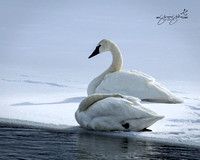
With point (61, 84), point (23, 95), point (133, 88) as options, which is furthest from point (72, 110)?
point (61, 84)

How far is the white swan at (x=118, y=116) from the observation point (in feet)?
23.2

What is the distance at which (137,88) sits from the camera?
375 inches

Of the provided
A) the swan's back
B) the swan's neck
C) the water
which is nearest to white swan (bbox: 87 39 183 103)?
the swan's back

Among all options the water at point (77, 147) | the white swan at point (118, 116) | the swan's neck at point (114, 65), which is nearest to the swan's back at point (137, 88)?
the swan's neck at point (114, 65)

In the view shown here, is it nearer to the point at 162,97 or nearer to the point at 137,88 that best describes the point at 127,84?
the point at 137,88

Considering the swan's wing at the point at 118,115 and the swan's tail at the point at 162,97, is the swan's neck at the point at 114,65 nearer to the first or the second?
the swan's tail at the point at 162,97

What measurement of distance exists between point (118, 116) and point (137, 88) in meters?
2.47

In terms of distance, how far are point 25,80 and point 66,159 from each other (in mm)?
8440

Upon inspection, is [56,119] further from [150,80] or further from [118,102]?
[150,80]

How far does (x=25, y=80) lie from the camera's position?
13.7 metres

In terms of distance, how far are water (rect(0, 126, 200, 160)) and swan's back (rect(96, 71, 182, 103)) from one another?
261 centimetres

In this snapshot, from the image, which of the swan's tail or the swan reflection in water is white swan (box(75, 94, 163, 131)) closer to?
the swan reflection in water

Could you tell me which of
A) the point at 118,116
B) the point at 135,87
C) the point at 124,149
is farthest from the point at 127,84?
the point at 124,149

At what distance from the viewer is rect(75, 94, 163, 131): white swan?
7.07 m
